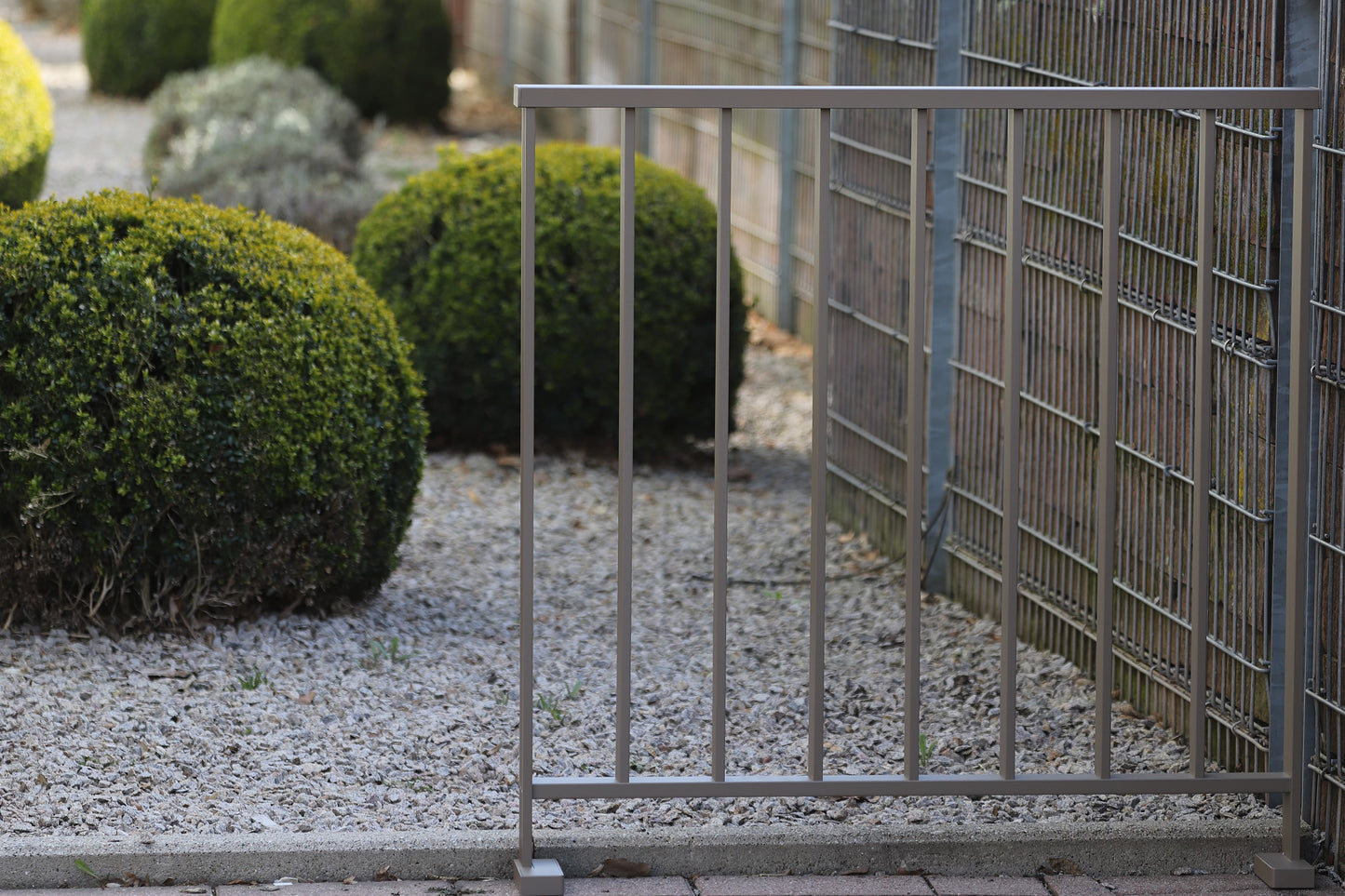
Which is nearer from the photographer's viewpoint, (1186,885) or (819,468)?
(819,468)

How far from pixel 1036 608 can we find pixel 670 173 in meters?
2.91

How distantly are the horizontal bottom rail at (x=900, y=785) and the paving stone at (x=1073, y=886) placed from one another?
170mm

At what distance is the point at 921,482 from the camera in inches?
→ 120

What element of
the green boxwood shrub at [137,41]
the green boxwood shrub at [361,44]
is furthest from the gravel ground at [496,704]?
the green boxwood shrub at [137,41]

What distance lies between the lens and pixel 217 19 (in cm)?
1445

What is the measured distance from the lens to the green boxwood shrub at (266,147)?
8570 mm

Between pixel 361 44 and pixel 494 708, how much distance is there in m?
11.4

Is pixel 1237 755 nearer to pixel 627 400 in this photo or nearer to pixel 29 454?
pixel 627 400

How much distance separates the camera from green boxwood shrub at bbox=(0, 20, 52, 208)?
666 centimetres

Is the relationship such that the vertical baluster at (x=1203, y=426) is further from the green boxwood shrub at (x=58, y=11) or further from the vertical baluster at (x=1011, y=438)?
the green boxwood shrub at (x=58, y=11)

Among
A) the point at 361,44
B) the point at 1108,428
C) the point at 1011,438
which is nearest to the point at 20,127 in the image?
the point at 1011,438

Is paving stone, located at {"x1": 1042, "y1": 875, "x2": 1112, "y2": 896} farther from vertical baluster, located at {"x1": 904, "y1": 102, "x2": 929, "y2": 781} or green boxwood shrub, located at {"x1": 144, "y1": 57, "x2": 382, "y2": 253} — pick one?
green boxwood shrub, located at {"x1": 144, "y1": 57, "x2": 382, "y2": 253}

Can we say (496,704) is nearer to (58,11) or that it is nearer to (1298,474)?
(1298,474)

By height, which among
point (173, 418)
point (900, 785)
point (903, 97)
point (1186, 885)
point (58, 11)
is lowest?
point (1186, 885)
